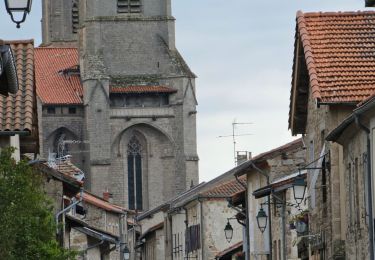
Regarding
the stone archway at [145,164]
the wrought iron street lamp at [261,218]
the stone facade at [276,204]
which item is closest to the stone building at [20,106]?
the wrought iron street lamp at [261,218]

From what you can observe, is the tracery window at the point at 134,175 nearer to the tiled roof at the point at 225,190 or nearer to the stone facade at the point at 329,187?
the tiled roof at the point at 225,190

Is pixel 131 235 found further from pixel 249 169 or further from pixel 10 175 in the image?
pixel 10 175

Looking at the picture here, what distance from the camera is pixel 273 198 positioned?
43.2 m

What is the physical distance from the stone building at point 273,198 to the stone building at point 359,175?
10893mm

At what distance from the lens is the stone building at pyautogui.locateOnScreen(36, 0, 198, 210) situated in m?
120

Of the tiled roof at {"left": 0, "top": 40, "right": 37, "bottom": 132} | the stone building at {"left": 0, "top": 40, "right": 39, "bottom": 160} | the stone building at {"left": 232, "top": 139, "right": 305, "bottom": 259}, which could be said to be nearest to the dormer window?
the stone building at {"left": 232, "top": 139, "right": 305, "bottom": 259}

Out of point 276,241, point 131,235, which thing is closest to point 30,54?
point 276,241

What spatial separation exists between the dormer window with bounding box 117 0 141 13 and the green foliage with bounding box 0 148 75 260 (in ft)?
316

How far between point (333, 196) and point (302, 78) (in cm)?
281

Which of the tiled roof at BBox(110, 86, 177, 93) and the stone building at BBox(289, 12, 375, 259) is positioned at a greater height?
the tiled roof at BBox(110, 86, 177, 93)

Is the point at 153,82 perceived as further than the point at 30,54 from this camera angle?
Yes

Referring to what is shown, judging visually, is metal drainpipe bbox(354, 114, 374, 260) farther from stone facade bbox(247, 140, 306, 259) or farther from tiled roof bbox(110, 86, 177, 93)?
tiled roof bbox(110, 86, 177, 93)

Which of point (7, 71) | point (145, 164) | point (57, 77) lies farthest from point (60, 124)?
point (7, 71)

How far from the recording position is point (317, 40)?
3200cm
